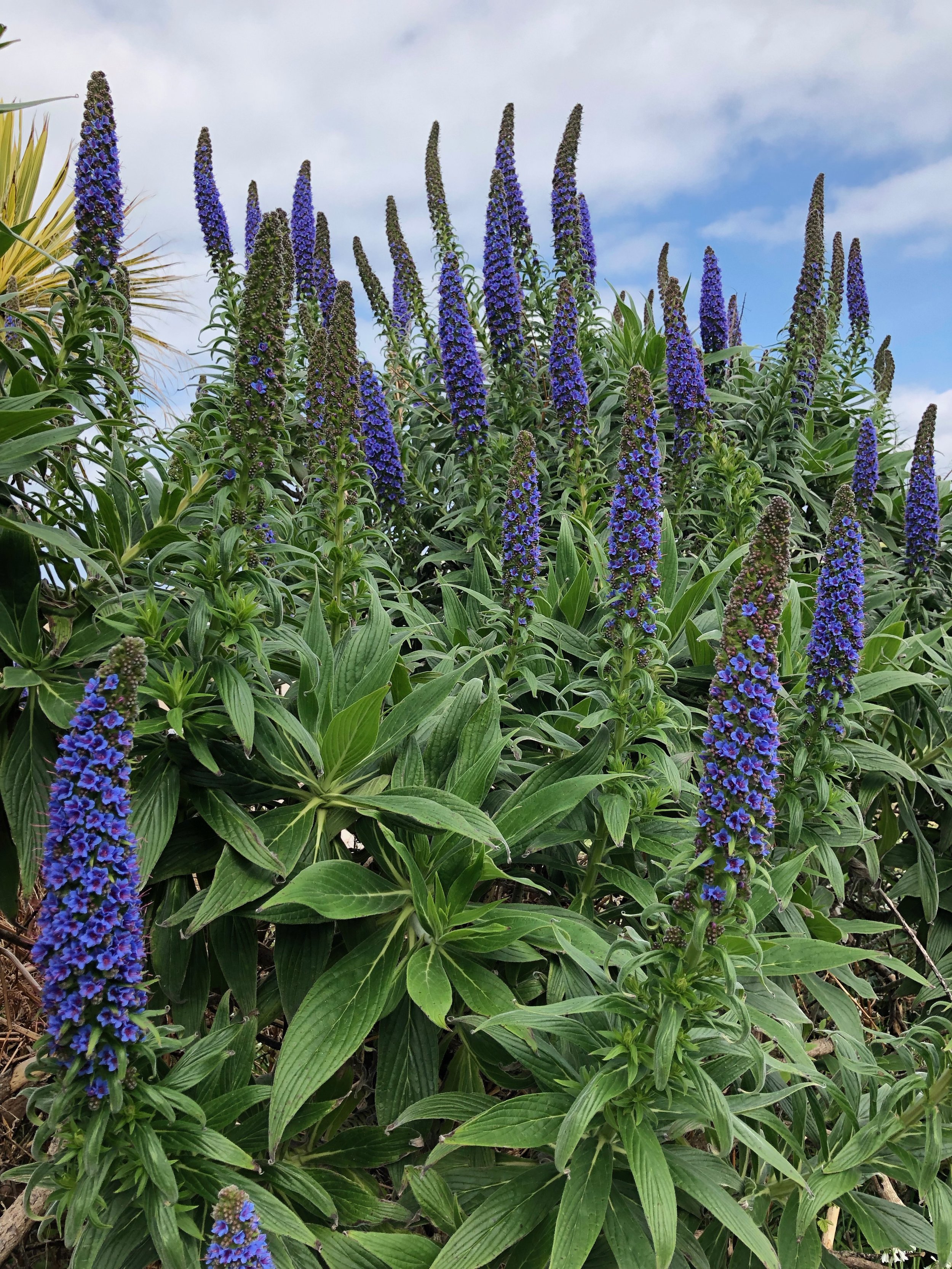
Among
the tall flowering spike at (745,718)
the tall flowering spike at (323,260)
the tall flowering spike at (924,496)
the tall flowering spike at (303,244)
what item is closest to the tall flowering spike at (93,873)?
the tall flowering spike at (745,718)

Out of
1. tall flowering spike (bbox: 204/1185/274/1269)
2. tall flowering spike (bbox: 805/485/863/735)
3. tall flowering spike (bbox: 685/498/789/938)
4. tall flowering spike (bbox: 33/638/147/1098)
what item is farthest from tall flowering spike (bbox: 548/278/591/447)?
tall flowering spike (bbox: 204/1185/274/1269)

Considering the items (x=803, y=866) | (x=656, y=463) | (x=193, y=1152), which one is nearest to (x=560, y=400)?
(x=656, y=463)

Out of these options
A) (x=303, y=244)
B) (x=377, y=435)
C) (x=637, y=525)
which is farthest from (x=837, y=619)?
(x=303, y=244)

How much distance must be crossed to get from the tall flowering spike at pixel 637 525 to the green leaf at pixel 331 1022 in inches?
41.3

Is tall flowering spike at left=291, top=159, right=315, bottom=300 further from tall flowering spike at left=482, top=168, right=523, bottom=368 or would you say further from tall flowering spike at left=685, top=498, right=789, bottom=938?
tall flowering spike at left=685, top=498, right=789, bottom=938

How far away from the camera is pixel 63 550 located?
235 cm

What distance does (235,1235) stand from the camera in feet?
5.44

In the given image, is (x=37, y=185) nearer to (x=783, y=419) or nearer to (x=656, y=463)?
(x=783, y=419)

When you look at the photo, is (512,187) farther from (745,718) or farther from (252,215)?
(745,718)

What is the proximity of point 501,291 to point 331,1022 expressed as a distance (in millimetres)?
3474

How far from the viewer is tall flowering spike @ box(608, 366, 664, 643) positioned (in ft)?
8.27

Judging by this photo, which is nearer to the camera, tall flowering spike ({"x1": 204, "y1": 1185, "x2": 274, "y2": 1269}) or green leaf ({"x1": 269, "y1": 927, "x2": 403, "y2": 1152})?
tall flowering spike ({"x1": 204, "y1": 1185, "x2": 274, "y2": 1269})

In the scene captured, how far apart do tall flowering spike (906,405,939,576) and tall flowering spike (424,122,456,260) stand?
2.47 metres

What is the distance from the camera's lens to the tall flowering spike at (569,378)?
3914 mm
